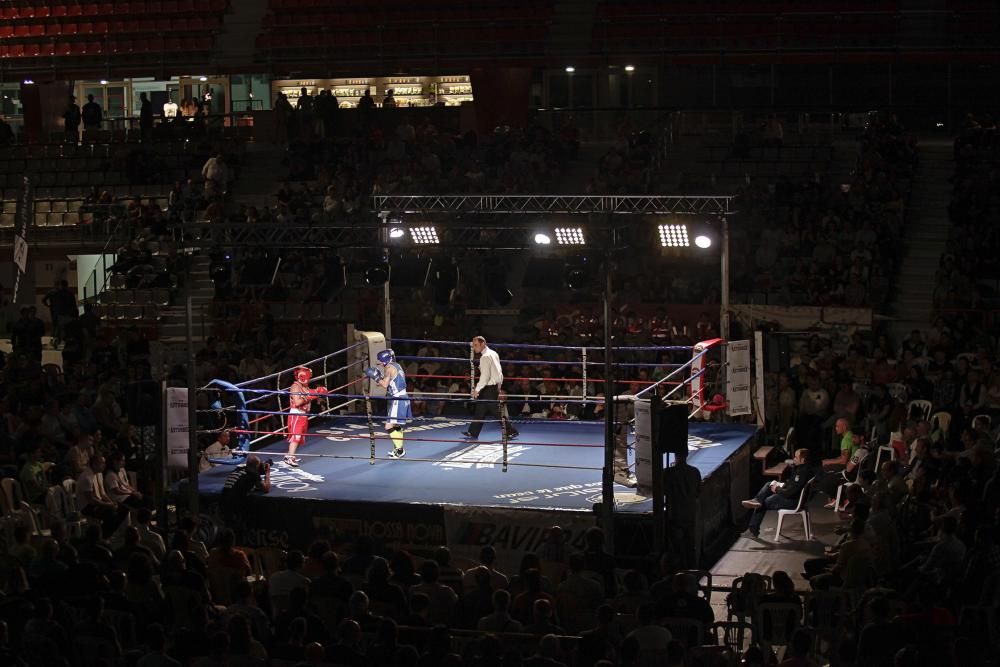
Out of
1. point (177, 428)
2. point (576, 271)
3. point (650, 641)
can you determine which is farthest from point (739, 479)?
point (650, 641)

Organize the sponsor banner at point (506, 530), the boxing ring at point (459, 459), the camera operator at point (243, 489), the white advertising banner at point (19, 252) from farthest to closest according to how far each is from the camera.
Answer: the white advertising banner at point (19, 252), the camera operator at point (243, 489), the boxing ring at point (459, 459), the sponsor banner at point (506, 530)

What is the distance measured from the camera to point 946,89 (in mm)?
Answer: 24234

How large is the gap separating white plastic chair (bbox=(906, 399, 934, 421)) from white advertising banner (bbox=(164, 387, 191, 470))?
7.29 m

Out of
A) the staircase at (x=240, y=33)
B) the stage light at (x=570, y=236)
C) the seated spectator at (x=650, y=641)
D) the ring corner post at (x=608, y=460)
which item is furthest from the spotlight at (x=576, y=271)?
the staircase at (x=240, y=33)

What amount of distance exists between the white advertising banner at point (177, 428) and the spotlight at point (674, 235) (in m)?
5.90

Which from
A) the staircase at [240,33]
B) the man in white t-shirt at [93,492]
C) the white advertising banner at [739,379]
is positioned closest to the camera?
the man in white t-shirt at [93,492]

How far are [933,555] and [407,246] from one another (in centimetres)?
675

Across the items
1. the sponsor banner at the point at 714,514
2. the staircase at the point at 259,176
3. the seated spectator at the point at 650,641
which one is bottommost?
the sponsor banner at the point at 714,514

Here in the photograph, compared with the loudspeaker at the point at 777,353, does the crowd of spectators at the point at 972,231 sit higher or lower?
higher

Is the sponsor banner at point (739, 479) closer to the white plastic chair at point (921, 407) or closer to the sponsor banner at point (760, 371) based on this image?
the sponsor banner at point (760, 371)

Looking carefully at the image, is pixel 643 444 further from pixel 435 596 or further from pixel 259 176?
pixel 259 176

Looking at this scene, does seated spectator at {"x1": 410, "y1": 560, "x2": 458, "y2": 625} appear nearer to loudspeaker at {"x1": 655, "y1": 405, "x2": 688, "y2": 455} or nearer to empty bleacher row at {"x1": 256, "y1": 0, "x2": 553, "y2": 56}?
loudspeaker at {"x1": 655, "y1": 405, "x2": 688, "y2": 455}

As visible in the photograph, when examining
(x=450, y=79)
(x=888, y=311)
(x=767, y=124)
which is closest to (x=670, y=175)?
(x=767, y=124)

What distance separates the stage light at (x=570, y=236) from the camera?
1571 centimetres
